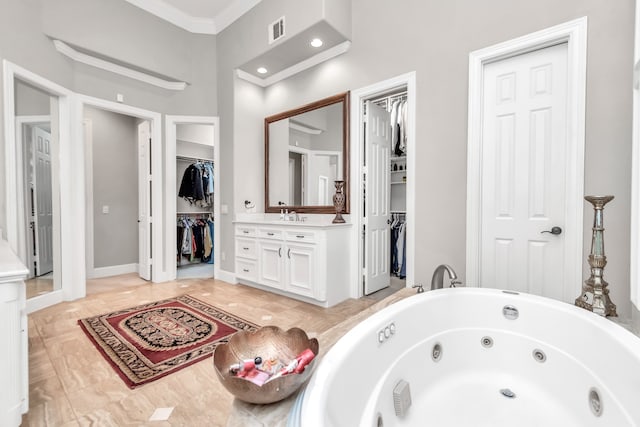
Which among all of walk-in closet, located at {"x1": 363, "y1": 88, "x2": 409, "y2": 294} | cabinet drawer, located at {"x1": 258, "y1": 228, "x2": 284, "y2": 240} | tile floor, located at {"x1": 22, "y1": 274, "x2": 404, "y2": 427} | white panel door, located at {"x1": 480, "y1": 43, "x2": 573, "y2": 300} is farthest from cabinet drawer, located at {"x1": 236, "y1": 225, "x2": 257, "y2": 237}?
white panel door, located at {"x1": 480, "y1": 43, "x2": 573, "y2": 300}

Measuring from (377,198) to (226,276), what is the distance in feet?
7.51

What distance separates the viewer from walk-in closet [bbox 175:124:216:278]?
5.07 metres

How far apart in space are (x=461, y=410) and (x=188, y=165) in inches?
210

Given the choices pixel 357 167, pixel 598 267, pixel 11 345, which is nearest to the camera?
pixel 11 345

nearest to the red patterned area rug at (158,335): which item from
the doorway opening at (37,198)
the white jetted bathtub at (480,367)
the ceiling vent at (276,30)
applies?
the doorway opening at (37,198)

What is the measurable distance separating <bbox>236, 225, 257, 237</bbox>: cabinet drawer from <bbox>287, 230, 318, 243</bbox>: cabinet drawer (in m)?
0.63

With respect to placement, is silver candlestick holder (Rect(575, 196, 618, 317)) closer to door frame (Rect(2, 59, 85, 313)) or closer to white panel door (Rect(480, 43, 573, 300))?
white panel door (Rect(480, 43, 573, 300))

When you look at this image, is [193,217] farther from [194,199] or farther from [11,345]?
[11,345]

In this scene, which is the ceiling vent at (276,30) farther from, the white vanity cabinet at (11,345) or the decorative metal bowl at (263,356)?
the decorative metal bowl at (263,356)

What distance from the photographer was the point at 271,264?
11.2ft

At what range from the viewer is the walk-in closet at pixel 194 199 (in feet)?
16.6

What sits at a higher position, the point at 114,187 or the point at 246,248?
the point at 114,187

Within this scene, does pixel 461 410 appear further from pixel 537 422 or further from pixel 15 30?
pixel 15 30

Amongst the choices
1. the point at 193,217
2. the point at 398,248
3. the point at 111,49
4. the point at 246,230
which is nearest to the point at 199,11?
the point at 111,49
